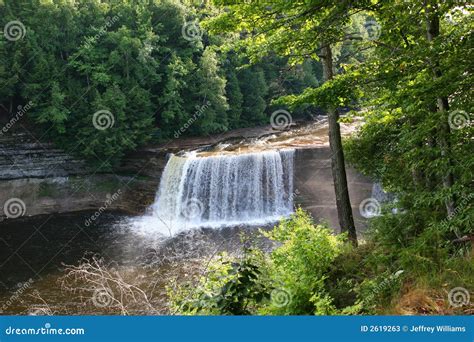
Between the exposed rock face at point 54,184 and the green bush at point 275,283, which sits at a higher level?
the exposed rock face at point 54,184

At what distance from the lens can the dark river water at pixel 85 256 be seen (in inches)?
527

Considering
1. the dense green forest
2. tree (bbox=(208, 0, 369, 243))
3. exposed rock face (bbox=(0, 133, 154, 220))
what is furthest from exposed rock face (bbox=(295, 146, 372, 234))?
tree (bbox=(208, 0, 369, 243))

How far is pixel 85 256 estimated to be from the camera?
18141 mm

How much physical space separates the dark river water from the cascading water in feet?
4.77

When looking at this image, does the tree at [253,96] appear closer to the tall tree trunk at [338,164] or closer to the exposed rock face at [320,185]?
the exposed rock face at [320,185]

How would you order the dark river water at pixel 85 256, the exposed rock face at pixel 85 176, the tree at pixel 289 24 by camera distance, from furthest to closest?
the exposed rock face at pixel 85 176
the dark river water at pixel 85 256
the tree at pixel 289 24

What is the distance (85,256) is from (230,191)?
8156mm

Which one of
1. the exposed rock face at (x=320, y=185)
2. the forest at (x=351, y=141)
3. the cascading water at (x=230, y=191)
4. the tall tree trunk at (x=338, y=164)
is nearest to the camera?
the forest at (x=351, y=141)

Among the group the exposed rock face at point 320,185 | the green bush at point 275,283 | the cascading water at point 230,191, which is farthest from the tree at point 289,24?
the cascading water at point 230,191

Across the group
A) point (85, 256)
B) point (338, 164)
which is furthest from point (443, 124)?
point (85, 256)

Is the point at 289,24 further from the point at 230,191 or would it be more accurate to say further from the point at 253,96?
the point at 253,96

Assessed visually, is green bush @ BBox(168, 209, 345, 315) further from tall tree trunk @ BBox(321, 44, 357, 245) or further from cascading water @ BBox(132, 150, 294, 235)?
cascading water @ BBox(132, 150, 294, 235)

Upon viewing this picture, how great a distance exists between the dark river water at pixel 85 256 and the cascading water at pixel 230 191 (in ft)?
4.77

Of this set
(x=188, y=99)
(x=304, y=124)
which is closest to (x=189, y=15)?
(x=188, y=99)
